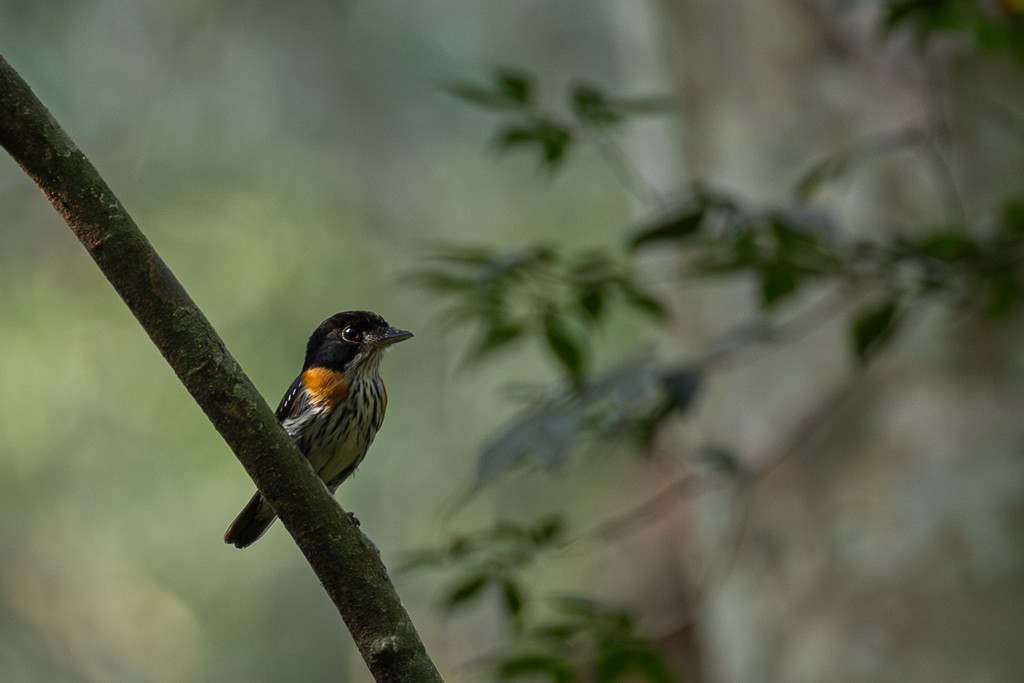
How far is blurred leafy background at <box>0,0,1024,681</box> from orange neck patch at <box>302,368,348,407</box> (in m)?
0.32

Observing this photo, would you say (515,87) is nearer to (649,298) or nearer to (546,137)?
(546,137)

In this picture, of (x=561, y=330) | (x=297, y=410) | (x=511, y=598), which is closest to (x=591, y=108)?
(x=561, y=330)

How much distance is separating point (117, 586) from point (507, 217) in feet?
19.8

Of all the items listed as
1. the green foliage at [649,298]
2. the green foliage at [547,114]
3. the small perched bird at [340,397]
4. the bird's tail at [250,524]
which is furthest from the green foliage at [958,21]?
the bird's tail at [250,524]

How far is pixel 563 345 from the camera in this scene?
9.98ft

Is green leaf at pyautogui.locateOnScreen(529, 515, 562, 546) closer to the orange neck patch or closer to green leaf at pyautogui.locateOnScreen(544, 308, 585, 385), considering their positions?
green leaf at pyautogui.locateOnScreen(544, 308, 585, 385)

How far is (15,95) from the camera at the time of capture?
176cm

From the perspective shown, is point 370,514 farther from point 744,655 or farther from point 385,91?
point 744,655

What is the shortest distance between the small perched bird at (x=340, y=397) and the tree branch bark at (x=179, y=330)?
1.19 metres

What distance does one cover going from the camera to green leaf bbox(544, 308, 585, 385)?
3.02 m

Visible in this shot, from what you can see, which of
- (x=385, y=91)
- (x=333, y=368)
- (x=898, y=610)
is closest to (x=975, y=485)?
(x=898, y=610)

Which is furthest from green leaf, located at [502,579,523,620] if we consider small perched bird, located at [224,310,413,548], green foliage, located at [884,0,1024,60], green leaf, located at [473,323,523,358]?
green foliage, located at [884,0,1024,60]

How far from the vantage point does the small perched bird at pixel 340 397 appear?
10.1 ft

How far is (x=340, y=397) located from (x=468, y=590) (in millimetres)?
635
